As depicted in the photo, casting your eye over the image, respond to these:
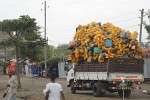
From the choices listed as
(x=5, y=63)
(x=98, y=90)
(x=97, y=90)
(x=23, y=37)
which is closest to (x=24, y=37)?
(x=23, y=37)

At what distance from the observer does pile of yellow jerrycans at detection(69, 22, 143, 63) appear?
22.9m

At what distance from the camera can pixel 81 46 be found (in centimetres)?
2512

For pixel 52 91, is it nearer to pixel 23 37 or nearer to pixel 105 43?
pixel 105 43

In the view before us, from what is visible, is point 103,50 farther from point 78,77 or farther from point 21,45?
point 21,45

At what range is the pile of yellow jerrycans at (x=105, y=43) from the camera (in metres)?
22.9

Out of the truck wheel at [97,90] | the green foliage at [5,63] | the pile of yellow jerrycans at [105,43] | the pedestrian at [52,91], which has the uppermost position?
the pile of yellow jerrycans at [105,43]

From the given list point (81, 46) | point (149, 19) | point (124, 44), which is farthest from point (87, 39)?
point (149, 19)

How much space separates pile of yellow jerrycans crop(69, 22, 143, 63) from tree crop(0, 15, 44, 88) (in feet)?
21.3

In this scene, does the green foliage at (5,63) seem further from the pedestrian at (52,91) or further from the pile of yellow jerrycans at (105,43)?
the pedestrian at (52,91)

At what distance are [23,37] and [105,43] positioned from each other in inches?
393

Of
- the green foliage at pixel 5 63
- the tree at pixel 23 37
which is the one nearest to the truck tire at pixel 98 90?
the tree at pixel 23 37

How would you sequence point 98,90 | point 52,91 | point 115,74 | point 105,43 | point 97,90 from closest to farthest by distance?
1. point 52,91
2. point 115,74
3. point 105,43
4. point 98,90
5. point 97,90

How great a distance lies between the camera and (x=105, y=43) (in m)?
23.2

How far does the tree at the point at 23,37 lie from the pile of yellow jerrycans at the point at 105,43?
21.3ft
